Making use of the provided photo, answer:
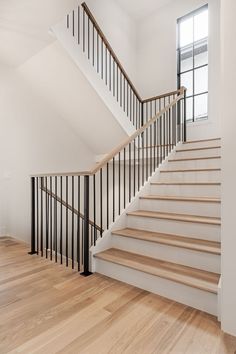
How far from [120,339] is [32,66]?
12.1 ft

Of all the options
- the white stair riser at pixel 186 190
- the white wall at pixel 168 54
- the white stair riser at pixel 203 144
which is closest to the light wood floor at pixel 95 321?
the white stair riser at pixel 186 190

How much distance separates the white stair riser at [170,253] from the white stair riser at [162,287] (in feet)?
0.98

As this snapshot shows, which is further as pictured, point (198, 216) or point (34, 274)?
point (198, 216)

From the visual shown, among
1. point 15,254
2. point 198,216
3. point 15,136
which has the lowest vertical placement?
point 15,254

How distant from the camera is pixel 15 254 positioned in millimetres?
3248

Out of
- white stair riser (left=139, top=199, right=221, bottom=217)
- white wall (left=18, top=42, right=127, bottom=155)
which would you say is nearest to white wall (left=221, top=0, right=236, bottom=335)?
white stair riser (left=139, top=199, right=221, bottom=217)

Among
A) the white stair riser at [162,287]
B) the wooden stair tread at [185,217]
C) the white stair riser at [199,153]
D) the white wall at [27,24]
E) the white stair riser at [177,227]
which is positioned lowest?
the white stair riser at [162,287]

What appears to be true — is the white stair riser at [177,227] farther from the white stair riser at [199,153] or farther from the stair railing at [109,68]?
the stair railing at [109,68]

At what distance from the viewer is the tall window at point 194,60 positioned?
527cm

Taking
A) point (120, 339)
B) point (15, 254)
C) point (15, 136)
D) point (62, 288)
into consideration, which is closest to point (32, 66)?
point (15, 136)

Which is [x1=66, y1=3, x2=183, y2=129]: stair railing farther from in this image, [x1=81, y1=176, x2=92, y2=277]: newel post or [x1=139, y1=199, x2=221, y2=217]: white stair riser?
[x1=81, y1=176, x2=92, y2=277]: newel post

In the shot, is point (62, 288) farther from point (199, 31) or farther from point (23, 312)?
point (199, 31)

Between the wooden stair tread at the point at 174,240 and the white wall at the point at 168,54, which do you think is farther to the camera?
the white wall at the point at 168,54

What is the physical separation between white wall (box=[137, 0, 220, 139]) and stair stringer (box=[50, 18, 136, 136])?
1.88 m
